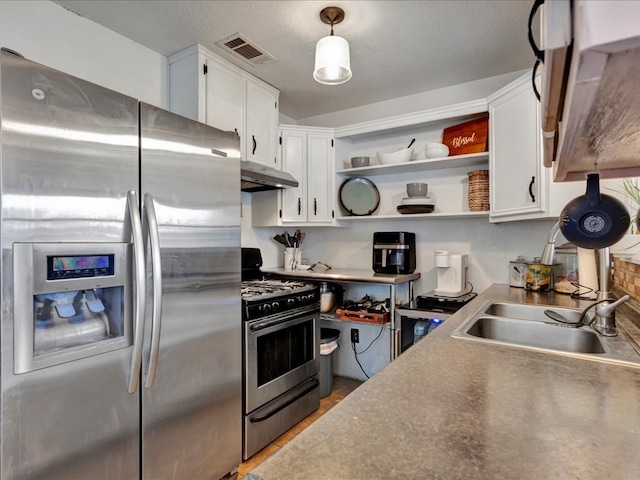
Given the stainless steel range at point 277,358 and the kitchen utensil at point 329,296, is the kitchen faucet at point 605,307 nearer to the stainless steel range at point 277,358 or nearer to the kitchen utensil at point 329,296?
the stainless steel range at point 277,358

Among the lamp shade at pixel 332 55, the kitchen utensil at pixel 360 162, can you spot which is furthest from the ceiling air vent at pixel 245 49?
the kitchen utensil at pixel 360 162

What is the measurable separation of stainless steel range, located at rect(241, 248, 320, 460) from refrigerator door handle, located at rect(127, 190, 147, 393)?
2.13 ft

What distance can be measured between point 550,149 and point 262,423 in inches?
77.0

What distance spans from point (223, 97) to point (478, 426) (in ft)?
7.77

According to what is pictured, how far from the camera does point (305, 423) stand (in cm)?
238

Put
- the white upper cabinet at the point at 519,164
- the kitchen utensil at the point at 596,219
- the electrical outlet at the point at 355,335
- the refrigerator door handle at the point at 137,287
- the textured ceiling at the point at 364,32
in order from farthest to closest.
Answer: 1. the electrical outlet at the point at 355,335
2. the white upper cabinet at the point at 519,164
3. the textured ceiling at the point at 364,32
4. the refrigerator door handle at the point at 137,287
5. the kitchen utensil at the point at 596,219

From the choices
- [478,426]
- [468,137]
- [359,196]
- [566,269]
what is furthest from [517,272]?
[478,426]

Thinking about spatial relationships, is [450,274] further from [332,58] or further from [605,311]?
[332,58]

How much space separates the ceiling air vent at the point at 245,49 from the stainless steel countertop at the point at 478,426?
82.5 inches

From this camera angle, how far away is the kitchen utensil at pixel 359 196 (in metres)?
3.02

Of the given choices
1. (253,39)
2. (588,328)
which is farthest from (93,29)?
(588,328)

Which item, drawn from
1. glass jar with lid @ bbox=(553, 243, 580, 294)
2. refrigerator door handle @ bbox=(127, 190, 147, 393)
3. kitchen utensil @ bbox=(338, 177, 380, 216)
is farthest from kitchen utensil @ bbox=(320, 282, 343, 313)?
refrigerator door handle @ bbox=(127, 190, 147, 393)

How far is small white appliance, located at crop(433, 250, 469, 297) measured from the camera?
248 cm

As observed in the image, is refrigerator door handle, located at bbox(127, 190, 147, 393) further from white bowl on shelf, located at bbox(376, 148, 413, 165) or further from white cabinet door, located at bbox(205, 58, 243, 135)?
white bowl on shelf, located at bbox(376, 148, 413, 165)
